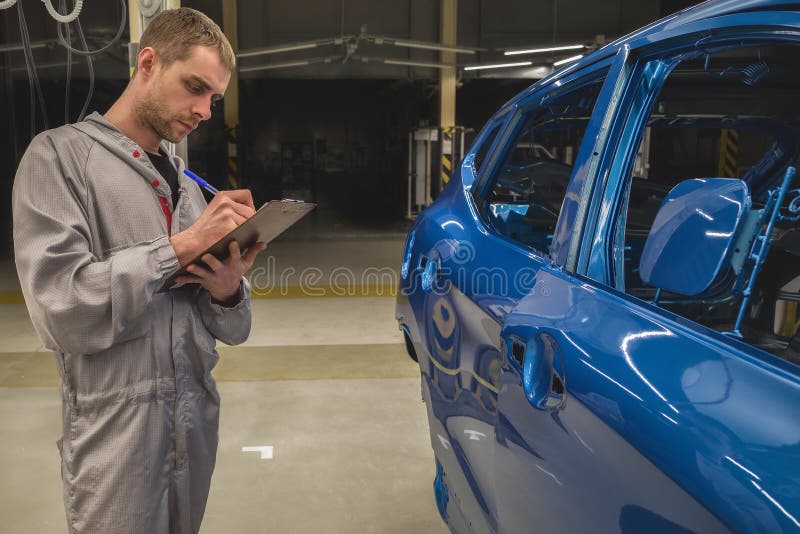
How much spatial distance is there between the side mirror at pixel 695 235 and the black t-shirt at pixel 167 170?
1046 mm

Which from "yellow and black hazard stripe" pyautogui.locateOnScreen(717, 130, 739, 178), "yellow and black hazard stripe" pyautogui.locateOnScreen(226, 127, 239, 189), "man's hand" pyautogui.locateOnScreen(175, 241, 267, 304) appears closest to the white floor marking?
"man's hand" pyautogui.locateOnScreen(175, 241, 267, 304)

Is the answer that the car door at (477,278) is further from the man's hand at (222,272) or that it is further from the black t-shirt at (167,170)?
the black t-shirt at (167,170)

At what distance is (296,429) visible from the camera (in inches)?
128

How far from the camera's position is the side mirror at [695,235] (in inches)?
37.7

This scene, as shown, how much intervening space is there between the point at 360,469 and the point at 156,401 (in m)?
1.65

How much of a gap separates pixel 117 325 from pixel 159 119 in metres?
0.45

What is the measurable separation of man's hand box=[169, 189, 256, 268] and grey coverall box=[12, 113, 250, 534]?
3cm

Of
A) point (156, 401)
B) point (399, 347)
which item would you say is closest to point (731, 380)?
point (156, 401)

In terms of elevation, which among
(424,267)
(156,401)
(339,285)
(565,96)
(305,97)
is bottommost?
(339,285)

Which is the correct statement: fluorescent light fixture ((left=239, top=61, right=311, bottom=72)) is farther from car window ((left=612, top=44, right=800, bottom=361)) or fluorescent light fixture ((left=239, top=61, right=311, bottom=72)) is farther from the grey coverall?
the grey coverall

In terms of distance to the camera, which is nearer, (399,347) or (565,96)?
(565,96)

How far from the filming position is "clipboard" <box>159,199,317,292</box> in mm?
1242

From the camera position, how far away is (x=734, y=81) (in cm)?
183

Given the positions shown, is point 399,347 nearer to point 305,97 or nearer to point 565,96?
point 565,96
